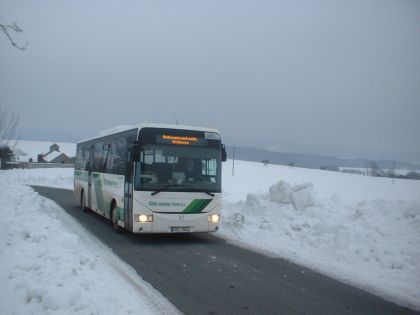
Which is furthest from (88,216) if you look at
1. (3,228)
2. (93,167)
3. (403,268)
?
(403,268)

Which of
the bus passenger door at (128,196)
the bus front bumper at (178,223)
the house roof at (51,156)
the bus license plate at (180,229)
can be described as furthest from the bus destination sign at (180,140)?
the house roof at (51,156)

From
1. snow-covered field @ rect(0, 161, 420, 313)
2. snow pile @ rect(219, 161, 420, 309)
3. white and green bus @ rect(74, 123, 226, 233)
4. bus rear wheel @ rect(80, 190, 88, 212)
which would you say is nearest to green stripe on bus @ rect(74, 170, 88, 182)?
bus rear wheel @ rect(80, 190, 88, 212)

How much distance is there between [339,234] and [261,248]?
1984 millimetres

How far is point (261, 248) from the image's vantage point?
1154 centimetres

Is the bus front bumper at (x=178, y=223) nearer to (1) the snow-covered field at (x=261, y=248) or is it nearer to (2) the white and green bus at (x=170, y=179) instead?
(2) the white and green bus at (x=170, y=179)

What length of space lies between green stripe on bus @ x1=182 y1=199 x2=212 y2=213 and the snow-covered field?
4.98 feet

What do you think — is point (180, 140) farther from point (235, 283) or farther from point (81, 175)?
point (81, 175)

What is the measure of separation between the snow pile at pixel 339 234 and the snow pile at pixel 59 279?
4027 mm

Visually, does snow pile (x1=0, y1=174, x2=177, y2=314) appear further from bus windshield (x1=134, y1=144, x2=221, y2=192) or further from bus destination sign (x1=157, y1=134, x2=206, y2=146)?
bus destination sign (x1=157, y1=134, x2=206, y2=146)

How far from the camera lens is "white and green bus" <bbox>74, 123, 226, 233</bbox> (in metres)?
11.7

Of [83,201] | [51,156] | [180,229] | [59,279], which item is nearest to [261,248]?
[180,229]

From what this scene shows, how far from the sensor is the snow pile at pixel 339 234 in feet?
29.4

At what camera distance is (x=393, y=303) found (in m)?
7.25

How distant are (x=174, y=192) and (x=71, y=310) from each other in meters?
6.64
